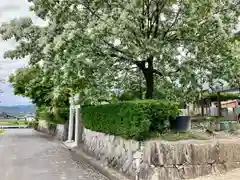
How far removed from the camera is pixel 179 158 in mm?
8461

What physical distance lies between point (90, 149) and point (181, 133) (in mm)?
6374

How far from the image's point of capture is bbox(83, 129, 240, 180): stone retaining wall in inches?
328

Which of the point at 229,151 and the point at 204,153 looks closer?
the point at 204,153

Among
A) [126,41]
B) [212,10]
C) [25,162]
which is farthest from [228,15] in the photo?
[25,162]

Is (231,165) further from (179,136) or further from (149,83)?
(149,83)

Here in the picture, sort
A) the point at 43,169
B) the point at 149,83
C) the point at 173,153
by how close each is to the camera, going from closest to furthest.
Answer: the point at 173,153
the point at 43,169
the point at 149,83

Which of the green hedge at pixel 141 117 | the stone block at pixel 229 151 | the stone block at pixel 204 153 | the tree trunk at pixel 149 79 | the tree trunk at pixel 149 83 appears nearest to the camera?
the stone block at pixel 204 153

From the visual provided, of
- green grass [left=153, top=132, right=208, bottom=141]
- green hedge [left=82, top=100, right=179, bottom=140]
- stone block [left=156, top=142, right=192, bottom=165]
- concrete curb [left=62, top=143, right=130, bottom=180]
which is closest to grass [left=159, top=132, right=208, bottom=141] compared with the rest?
green grass [left=153, top=132, right=208, bottom=141]

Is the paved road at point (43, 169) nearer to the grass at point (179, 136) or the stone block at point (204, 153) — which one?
the grass at point (179, 136)

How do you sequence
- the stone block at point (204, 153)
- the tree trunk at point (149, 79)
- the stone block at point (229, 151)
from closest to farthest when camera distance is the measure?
1. the stone block at point (204, 153)
2. the stone block at point (229, 151)
3. the tree trunk at point (149, 79)

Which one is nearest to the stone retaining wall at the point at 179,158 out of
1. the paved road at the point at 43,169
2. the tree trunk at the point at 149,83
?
the paved road at the point at 43,169

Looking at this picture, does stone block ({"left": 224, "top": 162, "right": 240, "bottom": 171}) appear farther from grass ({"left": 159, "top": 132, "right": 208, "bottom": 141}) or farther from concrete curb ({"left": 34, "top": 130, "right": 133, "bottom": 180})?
concrete curb ({"left": 34, "top": 130, "right": 133, "bottom": 180})

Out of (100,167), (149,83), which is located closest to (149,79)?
(149,83)

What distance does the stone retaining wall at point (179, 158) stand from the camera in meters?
8.34
